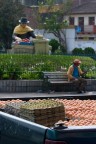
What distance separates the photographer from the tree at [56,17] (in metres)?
57.6

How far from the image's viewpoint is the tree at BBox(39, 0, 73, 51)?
57.6 meters

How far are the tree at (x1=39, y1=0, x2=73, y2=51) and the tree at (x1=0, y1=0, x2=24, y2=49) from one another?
15.2 ft

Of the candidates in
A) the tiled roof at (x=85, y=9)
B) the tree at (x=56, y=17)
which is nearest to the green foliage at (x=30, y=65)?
the tree at (x=56, y=17)

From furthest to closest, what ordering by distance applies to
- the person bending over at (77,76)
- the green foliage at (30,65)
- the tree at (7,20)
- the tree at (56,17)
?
the tree at (56,17), the tree at (7,20), the green foliage at (30,65), the person bending over at (77,76)

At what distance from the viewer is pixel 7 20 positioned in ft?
178

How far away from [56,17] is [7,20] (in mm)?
8518

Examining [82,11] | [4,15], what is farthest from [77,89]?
[82,11]

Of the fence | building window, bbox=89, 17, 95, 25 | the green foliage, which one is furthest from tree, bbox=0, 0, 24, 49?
the fence

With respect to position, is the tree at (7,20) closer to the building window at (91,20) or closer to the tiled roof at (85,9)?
the tiled roof at (85,9)

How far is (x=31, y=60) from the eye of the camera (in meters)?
22.7

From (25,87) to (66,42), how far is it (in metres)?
35.7

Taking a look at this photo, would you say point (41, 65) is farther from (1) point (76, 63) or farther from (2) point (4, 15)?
(2) point (4, 15)

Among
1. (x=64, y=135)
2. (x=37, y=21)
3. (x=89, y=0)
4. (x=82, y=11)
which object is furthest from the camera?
(x=89, y=0)

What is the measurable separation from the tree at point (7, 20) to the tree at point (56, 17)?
15.2ft
